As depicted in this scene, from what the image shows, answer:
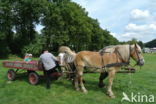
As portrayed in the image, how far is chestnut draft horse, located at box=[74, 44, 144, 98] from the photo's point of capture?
6.20 m

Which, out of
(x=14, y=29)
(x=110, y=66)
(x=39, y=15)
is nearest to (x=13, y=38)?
(x=14, y=29)

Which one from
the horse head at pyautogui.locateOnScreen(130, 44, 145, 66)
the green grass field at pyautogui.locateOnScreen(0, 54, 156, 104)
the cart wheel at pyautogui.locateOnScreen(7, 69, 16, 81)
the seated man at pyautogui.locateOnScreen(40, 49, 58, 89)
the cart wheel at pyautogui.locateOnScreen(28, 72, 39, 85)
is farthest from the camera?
the cart wheel at pyautogui.locateOnScreen(7, 69, 16, 81)

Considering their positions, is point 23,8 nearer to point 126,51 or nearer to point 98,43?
point 126,51

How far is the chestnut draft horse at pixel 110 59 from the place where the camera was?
244 inches

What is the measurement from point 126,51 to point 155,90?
96.1 inches

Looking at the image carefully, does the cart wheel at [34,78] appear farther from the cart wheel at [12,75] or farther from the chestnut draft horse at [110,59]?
the chestnut draft horse at [110,59]

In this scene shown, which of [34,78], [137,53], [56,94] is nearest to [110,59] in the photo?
[137,53]

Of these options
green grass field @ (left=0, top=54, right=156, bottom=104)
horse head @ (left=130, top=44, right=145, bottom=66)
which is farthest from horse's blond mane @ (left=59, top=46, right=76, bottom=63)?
horse head @ (left=130, top=44, right=145, bottom=66)

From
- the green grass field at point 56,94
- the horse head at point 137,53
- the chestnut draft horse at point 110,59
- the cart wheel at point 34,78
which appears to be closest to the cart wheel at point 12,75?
the green grass field at point 56,94

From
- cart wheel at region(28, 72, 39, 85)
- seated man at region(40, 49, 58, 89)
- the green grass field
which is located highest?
seated man at region(40, 49, 58, 89)

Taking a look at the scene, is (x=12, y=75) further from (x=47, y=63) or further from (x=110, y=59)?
(x=110, y=59)

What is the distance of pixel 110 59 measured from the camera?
21.0 feet

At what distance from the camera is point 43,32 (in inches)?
1384

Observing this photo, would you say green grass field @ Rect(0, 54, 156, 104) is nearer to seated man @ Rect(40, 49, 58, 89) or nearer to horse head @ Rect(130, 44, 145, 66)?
seated man @ Rect(40, 49, 58, 89)
